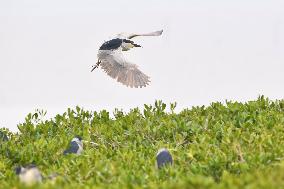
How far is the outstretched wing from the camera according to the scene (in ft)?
43.8

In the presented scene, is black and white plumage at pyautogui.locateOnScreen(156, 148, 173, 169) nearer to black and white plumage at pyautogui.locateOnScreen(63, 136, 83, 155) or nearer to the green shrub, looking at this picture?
the green shrub

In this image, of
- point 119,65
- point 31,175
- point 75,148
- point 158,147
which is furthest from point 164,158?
point 119,65

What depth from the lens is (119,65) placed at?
13625mm

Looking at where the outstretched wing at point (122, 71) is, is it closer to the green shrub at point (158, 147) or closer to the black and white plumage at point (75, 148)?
the green shrub at point (158, 147)

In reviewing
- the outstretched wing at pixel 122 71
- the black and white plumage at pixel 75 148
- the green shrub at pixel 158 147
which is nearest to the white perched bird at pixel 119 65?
the outstretched wing at pixel 122 71

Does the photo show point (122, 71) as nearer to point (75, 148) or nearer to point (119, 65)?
point (119, 65)

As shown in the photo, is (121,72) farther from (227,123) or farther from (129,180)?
(129,180)

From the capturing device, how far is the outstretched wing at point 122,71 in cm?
1334

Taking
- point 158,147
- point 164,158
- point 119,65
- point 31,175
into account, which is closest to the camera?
point 31,175

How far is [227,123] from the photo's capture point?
447 inches

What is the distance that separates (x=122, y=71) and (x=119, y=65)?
0.20m

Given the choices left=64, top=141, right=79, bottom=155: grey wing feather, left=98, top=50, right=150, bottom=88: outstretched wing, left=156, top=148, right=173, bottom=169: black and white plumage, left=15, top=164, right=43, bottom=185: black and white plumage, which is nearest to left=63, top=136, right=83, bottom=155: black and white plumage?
left=64, top=141, right=79, bottom=155: grey wing feather

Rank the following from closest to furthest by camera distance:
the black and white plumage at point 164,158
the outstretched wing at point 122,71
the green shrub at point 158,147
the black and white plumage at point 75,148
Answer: the green shrub at point 158,147
the black and white plumage at point 164,158
the black and white plumage at point 75,148
the outstretched wing at point 122,71

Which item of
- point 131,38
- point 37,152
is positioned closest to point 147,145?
point 37,152
